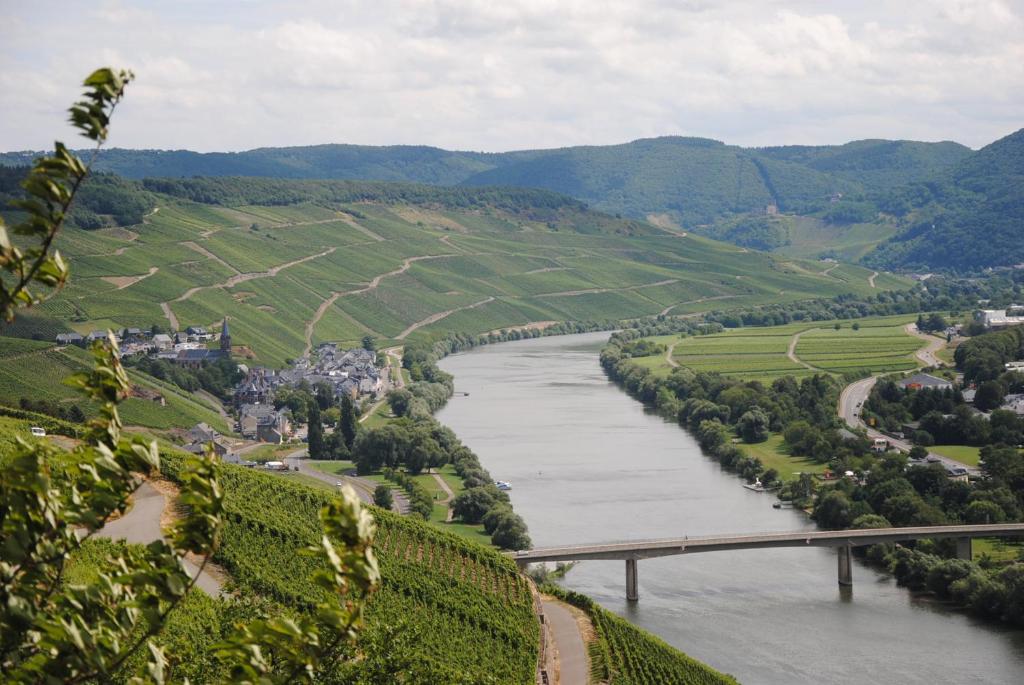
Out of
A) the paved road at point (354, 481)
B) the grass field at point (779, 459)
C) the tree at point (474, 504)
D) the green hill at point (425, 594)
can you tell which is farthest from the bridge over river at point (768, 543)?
the grass field at point (779, 459)

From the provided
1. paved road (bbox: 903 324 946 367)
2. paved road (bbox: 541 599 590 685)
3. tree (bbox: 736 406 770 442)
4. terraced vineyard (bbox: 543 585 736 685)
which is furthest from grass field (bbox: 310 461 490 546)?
paved road (bbox: 903 324 946 367)

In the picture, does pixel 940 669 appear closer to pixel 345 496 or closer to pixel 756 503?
pixel 756 503

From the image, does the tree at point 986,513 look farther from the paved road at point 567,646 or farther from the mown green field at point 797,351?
the mown green field at point 797,351

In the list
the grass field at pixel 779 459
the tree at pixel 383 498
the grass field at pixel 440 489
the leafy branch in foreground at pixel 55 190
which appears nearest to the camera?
the leafy branch in foreground at pixel 55 190

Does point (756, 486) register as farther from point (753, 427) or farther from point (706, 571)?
point (706, 571)

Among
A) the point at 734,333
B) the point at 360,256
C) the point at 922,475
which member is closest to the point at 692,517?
the point at 922,475

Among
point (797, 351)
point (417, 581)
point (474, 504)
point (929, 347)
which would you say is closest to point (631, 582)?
point (474, 504)

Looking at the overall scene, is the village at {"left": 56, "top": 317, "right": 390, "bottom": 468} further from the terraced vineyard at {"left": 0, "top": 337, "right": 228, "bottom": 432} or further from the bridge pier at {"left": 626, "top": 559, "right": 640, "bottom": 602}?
the bridge pier at {"left": 626, "top": 559, "right": 640, "bottom": 602}
